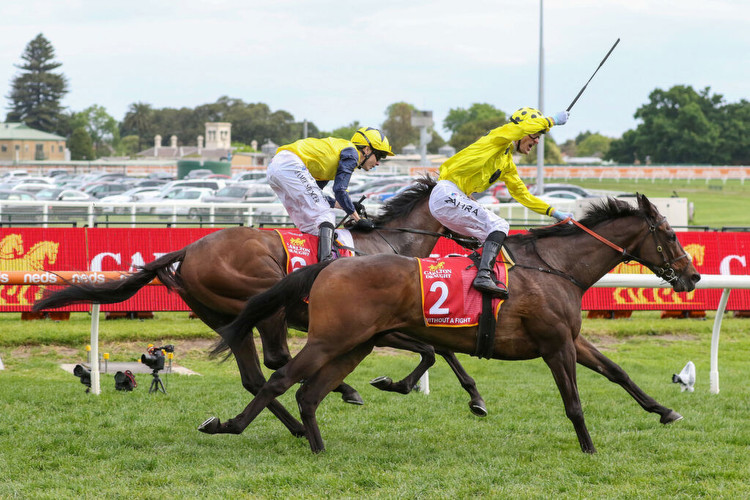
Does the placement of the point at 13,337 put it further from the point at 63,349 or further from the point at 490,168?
the point at 490,168

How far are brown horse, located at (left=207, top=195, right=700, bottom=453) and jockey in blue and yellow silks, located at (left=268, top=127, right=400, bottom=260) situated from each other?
2.99 feet

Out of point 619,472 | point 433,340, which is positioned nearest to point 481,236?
point 433,340

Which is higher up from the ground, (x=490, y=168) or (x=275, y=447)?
(x=490, y=168)

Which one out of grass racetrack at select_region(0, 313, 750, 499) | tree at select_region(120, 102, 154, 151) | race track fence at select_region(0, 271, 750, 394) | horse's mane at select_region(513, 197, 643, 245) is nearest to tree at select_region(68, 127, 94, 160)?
tree at select_region(120, 102, 154, 151)

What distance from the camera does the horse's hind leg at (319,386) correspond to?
17.0 feet

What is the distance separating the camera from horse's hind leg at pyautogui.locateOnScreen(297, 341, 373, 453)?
5184 mm

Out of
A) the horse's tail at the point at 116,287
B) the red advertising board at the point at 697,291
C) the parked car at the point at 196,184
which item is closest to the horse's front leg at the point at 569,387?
the horse's tail at the point at 116,287

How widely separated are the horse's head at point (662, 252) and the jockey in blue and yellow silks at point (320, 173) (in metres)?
1.95

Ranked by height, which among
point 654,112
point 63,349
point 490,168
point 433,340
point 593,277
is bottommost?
point 63,349

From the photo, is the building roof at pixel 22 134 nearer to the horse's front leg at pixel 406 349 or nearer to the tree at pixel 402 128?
the tree at pixel 402 128

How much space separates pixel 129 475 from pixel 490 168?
3.02 meters

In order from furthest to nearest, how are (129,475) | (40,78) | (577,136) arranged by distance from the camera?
(577,136) → (40,78) → (129,475)

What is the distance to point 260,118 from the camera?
119062mm

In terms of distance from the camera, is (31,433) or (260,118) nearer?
(31,433)
